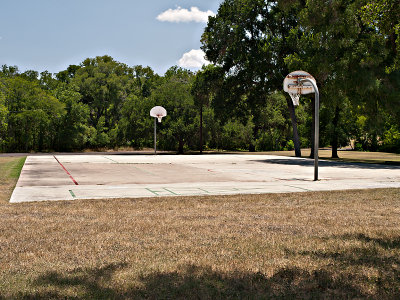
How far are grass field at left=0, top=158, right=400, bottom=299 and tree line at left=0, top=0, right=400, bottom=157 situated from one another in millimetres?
5631

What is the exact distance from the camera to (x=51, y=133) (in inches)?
2121

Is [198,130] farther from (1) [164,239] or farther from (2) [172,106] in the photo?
(1) [164,239]

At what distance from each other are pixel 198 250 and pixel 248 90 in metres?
33.0

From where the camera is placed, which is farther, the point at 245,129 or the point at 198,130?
the point at 245,129

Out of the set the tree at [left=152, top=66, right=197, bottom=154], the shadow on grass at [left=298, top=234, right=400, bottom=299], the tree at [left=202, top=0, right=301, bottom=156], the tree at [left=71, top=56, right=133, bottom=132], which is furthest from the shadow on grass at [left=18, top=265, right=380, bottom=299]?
the tree at [left=71, top=56, right=133, bottom=132]

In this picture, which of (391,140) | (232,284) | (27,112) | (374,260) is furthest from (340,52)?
(27,112)

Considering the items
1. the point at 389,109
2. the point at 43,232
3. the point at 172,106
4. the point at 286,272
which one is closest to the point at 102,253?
the point at 43,232

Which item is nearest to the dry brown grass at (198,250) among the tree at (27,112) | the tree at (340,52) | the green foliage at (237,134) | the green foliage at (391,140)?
the tree at (340,52)

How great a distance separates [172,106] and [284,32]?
61.8ft

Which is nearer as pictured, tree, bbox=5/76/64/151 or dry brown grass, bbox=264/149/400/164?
dry brown grass, bbox=264/149/400/164

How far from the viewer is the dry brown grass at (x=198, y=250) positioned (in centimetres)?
405

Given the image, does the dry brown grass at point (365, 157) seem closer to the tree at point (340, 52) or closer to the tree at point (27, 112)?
the tree at point (340, 52)

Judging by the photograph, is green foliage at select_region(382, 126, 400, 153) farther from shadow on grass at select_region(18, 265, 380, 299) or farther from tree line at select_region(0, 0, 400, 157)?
shadow on grass at select_region(18, 265, 380, 299)

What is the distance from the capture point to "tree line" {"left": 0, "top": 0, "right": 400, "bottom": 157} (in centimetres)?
2606
